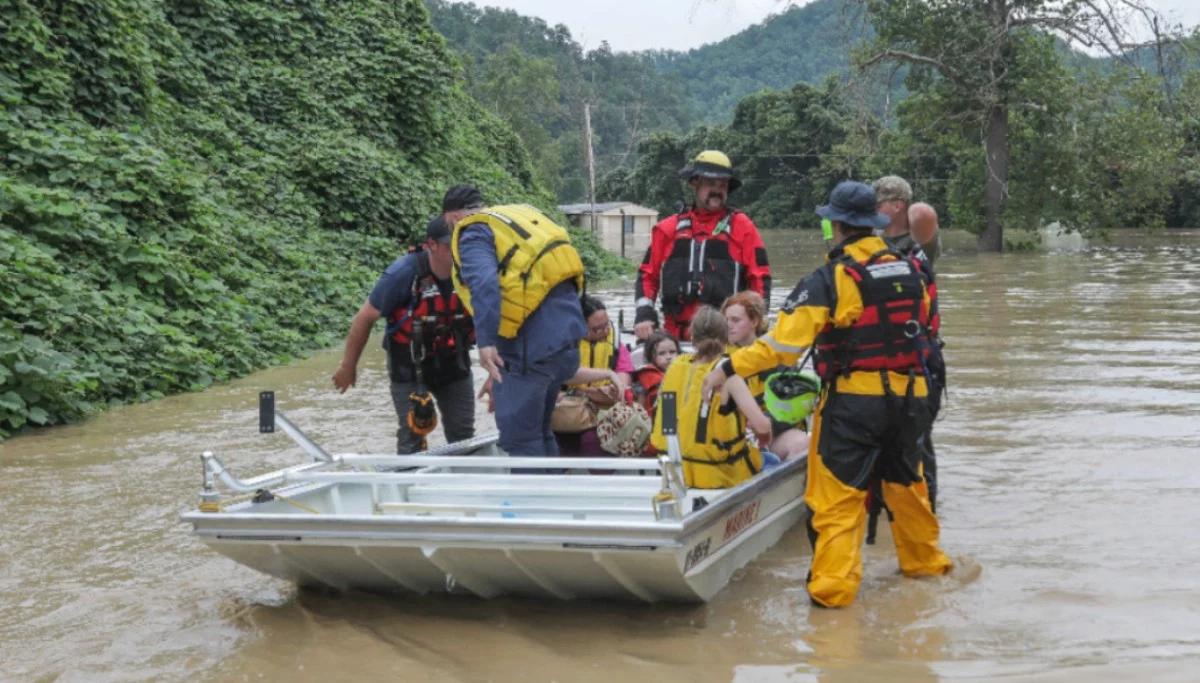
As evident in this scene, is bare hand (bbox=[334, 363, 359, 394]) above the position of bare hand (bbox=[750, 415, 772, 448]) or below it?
above

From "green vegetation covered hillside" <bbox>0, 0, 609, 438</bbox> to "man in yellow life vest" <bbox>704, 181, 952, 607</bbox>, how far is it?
7037 mm

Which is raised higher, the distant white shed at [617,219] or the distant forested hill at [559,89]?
the distant forested hill at [559,89]

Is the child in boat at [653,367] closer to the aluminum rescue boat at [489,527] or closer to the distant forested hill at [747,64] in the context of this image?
the aluminum rescue boat at [489,527]

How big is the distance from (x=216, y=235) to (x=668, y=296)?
9534 mm

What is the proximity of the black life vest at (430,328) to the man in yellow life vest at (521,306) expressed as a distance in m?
0.72

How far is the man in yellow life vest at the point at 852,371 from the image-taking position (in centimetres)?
595

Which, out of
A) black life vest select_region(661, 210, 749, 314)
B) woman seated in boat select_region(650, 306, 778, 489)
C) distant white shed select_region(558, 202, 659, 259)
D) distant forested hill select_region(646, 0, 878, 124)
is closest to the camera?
woman seated in boat select_region(650, 306, 778, 489)

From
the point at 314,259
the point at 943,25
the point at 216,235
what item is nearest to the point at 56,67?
the point at 216,235

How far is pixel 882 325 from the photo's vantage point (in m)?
5.99

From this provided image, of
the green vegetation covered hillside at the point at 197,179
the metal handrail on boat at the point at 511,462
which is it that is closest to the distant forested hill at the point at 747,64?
the green vegetation covered hillside at the point at 197,179

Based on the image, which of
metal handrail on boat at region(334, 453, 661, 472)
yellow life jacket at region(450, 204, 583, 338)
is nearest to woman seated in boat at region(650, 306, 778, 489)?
metal handrail on boat at region(334, 453, 661, 472)

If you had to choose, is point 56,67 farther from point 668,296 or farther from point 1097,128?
point 1097,128

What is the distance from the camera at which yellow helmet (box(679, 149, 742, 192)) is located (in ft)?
26.8

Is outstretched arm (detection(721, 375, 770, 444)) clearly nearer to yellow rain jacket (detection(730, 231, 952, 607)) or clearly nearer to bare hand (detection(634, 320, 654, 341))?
yellow rain jacket (detection(730, 231, 952, 607))
